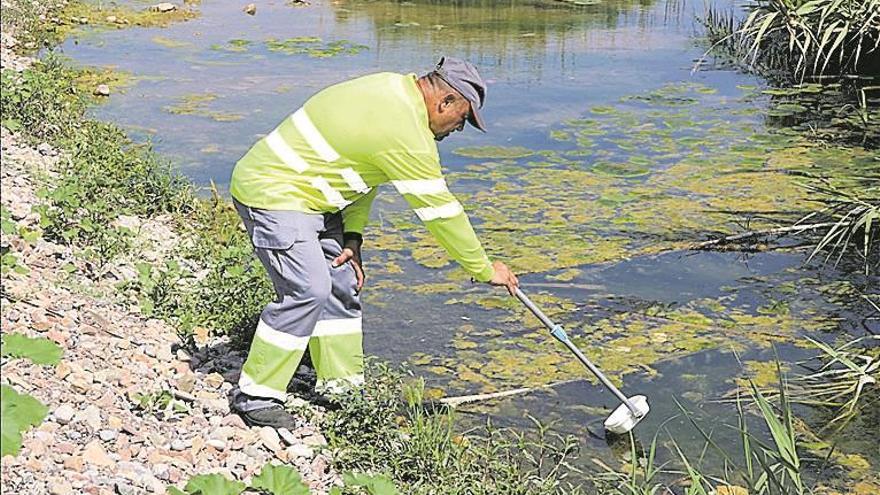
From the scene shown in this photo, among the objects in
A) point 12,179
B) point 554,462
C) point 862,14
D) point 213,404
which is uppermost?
point 862,14

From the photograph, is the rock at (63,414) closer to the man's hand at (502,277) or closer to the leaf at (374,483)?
the leaf at (374,483)

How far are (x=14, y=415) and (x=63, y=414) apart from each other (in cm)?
163

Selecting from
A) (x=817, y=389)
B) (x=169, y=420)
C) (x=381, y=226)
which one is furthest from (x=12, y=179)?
(x=817, y=389)

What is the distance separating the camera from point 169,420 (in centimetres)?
351

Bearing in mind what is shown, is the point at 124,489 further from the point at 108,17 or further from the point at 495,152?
the point at 108,17

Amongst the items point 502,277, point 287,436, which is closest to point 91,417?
point 287,436

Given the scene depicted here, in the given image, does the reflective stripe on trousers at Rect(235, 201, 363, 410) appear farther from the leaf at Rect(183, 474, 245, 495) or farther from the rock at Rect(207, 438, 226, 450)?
the leaf at Rect(183, 474, 245, 495)

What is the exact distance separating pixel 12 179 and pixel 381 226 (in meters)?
1.95

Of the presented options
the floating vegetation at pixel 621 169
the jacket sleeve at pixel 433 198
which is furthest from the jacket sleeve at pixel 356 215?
the floating vegetation at pixel 621 169

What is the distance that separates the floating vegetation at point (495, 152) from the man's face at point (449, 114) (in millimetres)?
3935

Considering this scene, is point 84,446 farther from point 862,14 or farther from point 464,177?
point 862,14

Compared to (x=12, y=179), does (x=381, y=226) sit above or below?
below

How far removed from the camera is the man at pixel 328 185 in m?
3.32

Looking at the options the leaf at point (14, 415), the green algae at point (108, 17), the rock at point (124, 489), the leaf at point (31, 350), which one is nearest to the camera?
the leaf at point (14, 415)
